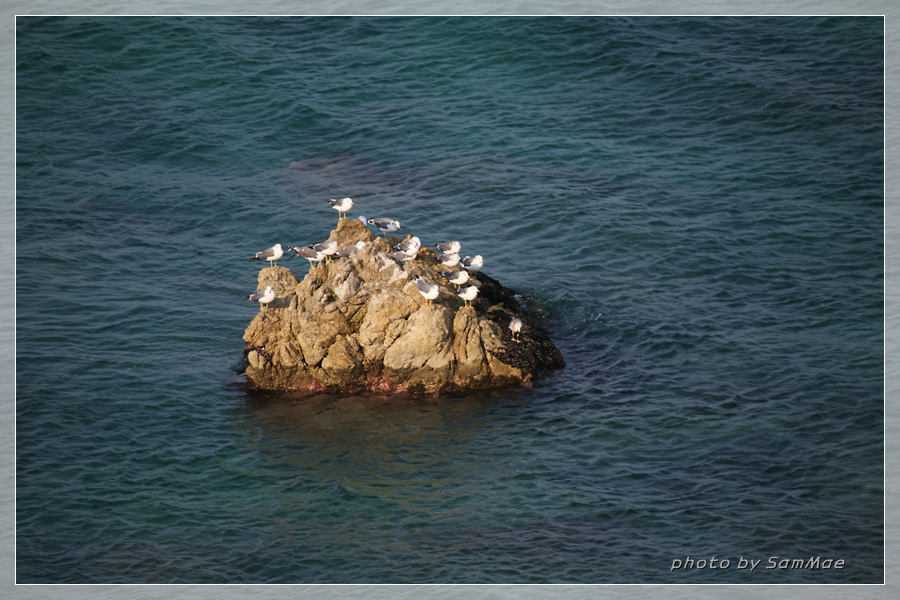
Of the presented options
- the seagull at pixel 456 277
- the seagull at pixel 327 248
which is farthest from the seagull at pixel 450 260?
the seagull at pixel 327 248

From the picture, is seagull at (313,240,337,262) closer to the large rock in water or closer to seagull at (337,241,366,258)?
seagull at (337,241,366,258)

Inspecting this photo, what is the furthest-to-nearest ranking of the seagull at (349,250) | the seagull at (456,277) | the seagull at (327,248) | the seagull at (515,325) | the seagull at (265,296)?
the seagull at (349,250)
the seagull at (327,248)
the seagull at (456,277)
the seagull at (515,325)
the seagull at (265,296)

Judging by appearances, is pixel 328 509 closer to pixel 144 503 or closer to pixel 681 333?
pixel 144 503

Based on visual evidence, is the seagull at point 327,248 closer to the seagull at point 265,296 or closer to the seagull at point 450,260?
the seagull at point 265,296

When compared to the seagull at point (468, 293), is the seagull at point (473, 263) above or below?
above

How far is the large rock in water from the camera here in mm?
24109

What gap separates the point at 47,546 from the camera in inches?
758

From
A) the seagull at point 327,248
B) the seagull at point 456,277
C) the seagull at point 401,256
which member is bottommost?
the seagull at point 456,277

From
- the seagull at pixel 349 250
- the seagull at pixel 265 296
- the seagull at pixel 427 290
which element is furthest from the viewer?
the seagull at pixel 349 250

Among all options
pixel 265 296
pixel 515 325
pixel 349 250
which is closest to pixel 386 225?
pixel 349 250

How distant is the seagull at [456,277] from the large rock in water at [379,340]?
0.21 metres

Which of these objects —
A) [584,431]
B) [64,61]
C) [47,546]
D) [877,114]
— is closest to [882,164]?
[877,114]

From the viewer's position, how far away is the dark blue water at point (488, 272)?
19406mm
